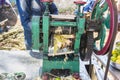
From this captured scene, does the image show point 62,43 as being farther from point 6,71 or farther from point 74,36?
point 6,71

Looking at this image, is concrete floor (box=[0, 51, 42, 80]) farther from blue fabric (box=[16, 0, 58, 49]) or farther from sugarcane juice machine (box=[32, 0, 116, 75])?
blue fabric (box=[16, 0, 58, 49])

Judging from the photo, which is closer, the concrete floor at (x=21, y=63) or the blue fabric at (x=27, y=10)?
the concrete floor at (x=21, y=63)

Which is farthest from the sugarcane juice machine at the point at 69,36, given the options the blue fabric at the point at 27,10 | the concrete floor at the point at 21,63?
the blue fabric at the point at 27,10

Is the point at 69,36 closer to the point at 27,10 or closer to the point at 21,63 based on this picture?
the point at 21,63

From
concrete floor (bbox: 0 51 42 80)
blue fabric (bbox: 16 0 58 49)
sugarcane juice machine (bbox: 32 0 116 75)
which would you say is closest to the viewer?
sugarcane juice machine (bbox: 32 0 116 75)

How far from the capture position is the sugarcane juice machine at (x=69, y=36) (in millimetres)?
1690

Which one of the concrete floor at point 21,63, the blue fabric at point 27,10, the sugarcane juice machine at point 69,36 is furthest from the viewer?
the blue fabric at point 27,10

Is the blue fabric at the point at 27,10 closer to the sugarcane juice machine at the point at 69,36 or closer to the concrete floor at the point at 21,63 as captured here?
the concrete floor at the point at 21,63

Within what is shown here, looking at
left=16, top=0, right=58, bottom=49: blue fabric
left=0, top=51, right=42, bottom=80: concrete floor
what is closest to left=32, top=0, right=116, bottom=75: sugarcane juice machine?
left=0, top=51, right=42, bottom=80: concrete floor

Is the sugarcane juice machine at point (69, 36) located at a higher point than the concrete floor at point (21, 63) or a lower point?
higher

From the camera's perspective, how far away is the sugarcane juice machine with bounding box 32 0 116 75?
169 cm

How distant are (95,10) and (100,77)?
0.63m

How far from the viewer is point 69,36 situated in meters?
1.75

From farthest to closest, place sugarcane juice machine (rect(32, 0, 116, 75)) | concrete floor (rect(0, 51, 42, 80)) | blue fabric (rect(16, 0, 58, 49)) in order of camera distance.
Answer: blue fabric (rect(16, 0, 58, 49)), concrete floor (rect(0, 51, 42, 80)), sugarcane juice machine (rect(32, 0, 116, 75))
